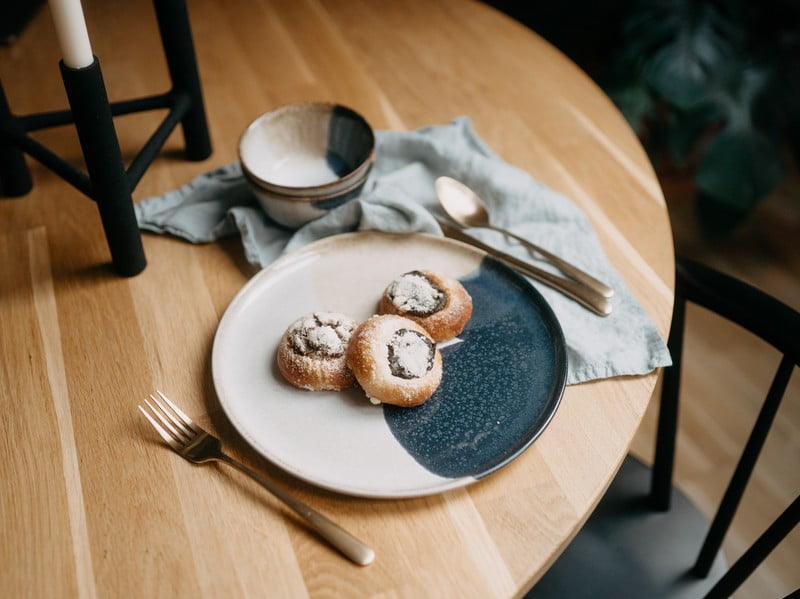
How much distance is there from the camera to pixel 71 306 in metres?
0.82

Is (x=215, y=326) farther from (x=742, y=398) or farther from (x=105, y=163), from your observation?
(x=742, y=398)

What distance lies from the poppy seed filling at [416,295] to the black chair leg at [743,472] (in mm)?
385

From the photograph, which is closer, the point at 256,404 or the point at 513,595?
the point at 513,595

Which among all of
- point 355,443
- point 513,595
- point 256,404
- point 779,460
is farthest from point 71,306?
point 779,460

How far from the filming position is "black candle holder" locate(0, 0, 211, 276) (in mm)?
730

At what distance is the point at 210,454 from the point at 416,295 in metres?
0.26

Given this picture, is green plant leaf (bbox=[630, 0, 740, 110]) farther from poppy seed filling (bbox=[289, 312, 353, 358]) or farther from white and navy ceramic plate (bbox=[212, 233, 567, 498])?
poppy seed filling (bbox=[289, 312, 353, 358])

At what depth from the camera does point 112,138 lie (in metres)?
0.76

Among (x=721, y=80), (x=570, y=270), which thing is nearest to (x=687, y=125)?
(x=721, y=80)

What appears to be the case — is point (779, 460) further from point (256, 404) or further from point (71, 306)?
point (71, 306)

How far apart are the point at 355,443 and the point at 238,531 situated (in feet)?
0.42

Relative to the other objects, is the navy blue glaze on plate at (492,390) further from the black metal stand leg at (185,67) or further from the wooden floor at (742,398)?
the wooden floor at (742,398)

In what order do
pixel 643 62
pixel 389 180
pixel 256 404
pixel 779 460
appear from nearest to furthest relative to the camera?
pixel 256 404, pixel 389 180, pixel 779 460, pixel 643 62

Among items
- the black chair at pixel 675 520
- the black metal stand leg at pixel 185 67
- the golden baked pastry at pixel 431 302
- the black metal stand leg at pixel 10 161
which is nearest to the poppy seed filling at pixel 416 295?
the golden baked pastry at pixel 431 302
